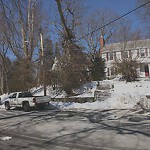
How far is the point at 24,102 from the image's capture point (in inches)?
752

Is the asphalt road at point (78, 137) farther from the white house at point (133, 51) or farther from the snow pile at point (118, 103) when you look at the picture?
the white house at point (133, 51)

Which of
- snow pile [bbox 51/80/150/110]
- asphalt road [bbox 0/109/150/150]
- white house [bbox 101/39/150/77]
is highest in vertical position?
white house [bbox 101/39/150/77]

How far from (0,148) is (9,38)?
29.4m

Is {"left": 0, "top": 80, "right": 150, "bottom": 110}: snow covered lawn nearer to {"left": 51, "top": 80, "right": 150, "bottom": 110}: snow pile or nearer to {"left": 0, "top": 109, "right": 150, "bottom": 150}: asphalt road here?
{"left": 51, "top": 80, "right": 150, "bottom": 110}: snow pile

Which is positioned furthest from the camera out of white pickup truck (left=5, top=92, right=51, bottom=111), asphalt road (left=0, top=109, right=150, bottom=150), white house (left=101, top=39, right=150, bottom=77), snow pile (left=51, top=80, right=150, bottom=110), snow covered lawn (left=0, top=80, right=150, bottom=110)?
white house (left=101, top=39, right=150, bottom=77)

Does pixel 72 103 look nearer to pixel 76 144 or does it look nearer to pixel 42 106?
pixel 42 106

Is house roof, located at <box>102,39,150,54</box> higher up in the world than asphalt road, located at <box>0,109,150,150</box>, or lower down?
higher up

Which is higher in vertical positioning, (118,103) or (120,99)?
(120,99)

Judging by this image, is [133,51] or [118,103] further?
[133,51]

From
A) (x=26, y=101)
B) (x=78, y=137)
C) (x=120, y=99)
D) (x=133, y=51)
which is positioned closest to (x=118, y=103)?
(x=120, y=99)

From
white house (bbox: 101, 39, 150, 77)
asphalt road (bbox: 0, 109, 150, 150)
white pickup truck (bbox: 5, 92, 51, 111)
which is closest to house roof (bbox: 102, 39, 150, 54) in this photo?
white house (bbox: 101, 39, 150, 77)

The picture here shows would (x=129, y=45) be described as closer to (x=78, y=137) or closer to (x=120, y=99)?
(x=120, y=99)

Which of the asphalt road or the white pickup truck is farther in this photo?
the white pickup truck

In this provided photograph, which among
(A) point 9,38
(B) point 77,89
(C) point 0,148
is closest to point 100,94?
(B) point 77,89
